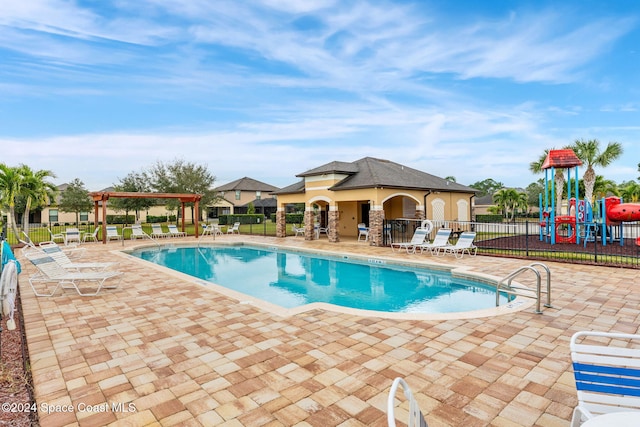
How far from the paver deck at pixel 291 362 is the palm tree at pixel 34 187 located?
58.7ft

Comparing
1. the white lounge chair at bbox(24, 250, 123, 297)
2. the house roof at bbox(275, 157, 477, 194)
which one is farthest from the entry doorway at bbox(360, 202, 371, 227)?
the white lounge chair at bbox(24, 250, 123, 297)

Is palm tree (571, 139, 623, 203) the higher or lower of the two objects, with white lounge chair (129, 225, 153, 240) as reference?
higher

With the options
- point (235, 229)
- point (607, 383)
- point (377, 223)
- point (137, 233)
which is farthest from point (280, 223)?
point (607, 383)

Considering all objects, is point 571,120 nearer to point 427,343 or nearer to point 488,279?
point 488,279

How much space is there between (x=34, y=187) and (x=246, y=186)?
91.2ft

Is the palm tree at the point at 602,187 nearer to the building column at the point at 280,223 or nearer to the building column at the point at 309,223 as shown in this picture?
the building column at the point at 309,223

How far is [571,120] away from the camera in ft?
73.9

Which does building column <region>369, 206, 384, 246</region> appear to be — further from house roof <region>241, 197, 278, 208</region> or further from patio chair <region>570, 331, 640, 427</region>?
house roof <region>241, 197, 278, 208</region>

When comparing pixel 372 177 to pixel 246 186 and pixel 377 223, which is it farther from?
pixel 246 186

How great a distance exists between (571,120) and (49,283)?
27833mm

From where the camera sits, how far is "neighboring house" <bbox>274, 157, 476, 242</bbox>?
690 inches

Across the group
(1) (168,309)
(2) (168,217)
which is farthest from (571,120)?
(2) (168,217)

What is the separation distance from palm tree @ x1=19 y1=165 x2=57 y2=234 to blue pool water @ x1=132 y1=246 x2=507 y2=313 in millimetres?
9832

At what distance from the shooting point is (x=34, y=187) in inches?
819
